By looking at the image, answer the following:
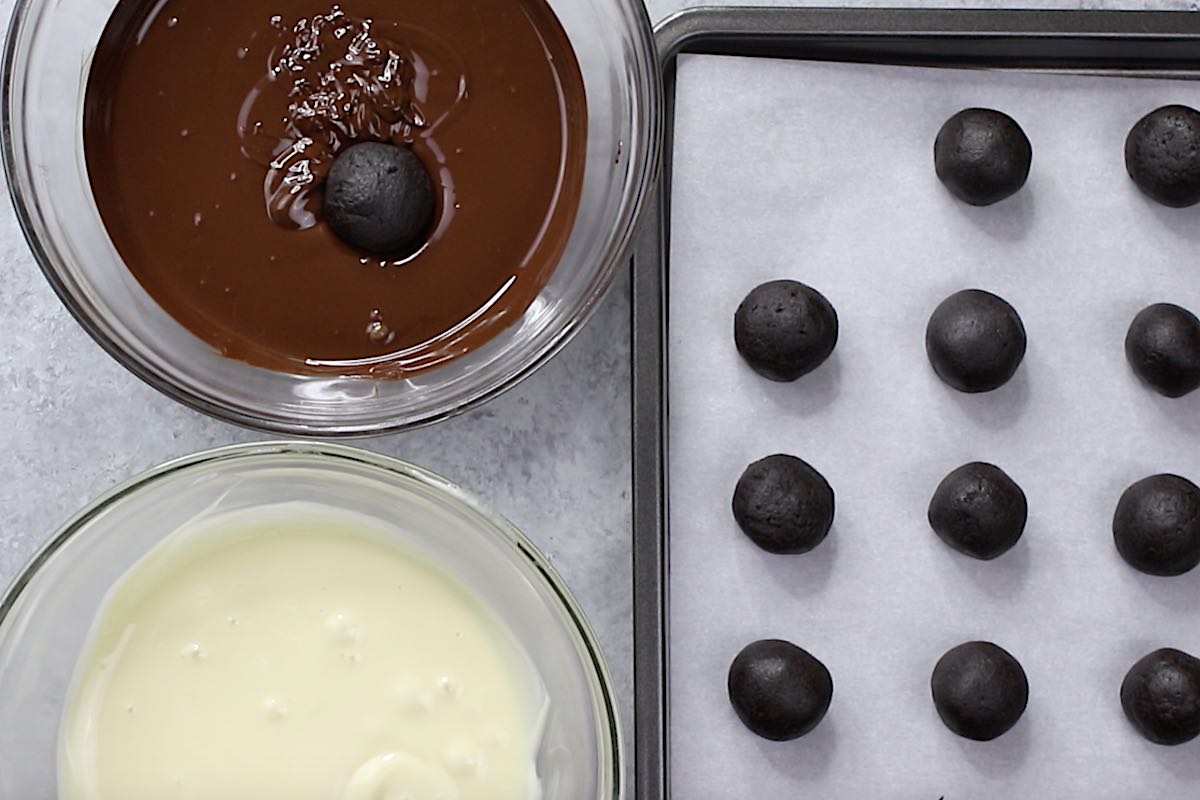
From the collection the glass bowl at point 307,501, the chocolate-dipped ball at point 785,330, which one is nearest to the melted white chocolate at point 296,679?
the glass bowl at point 307,501

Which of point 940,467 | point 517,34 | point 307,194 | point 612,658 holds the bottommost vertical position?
point 612,658

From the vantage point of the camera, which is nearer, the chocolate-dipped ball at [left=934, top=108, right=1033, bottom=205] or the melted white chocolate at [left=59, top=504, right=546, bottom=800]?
the melted white chocolate at [left=59, top=504, right=546, bottom=800]

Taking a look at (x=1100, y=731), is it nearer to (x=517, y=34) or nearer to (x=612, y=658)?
(x=612, y=658)

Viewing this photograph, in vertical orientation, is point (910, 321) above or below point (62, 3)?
below

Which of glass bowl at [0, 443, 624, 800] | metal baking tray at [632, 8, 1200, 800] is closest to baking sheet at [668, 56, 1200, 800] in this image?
metal baking tray at [632, 8, 1200, 800]

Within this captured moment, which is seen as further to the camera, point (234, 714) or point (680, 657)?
point (680, 657)

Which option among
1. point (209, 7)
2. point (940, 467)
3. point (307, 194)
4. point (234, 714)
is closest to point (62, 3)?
point (209, 7)

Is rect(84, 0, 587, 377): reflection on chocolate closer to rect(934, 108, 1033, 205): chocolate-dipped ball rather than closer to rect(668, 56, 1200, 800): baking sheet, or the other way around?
rect(668, 56, 1200, 800): baking sheet

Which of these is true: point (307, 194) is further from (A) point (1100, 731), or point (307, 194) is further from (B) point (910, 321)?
(A) point (1100, 731)
